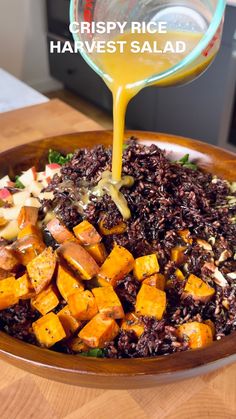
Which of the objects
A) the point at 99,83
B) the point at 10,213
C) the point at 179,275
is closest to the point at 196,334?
the point at 179,275

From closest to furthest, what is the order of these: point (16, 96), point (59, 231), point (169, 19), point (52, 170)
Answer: point (59, 231)
point (169, 19)
point (52, 170)
point (16, 96)

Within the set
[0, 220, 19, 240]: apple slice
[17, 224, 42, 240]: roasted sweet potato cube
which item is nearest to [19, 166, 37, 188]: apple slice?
[0, 220, 19, 240]: apple slice

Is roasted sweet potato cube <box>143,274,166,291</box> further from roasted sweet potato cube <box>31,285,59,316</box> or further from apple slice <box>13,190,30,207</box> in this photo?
apple slice <box>13,190,30,207</box>

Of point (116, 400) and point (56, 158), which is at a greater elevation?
point (56, 158)

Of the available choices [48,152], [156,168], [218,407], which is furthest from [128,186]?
[218,407]

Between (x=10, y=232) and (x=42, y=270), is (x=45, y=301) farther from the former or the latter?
(x=10, y=232)

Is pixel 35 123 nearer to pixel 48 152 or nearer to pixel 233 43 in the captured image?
pixel 48 152
